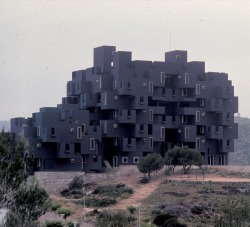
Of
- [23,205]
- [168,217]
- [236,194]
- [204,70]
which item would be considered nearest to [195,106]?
[204,70]

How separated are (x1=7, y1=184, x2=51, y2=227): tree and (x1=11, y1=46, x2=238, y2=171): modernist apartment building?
40999mm

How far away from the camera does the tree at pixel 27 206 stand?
29.6 metres

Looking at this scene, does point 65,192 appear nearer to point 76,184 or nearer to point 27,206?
point 76,184

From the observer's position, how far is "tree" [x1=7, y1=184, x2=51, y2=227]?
2959cm

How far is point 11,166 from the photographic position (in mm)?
28469

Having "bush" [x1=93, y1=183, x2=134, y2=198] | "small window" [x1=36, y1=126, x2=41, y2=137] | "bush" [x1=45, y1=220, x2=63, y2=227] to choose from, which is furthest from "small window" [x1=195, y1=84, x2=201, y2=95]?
"bush" [x1=45, y1=220, x2=63, y2=227]

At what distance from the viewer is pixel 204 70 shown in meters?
82.4

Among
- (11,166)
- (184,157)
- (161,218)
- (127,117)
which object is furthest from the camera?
(127,117)

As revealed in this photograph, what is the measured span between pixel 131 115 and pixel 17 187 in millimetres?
46905

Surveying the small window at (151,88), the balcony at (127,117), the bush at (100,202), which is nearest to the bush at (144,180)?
the bush at (100,202)

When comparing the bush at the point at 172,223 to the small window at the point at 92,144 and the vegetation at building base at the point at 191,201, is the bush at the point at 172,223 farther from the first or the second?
the small window at the point at 92,144

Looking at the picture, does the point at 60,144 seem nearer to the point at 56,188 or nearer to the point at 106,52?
the point at 56,188

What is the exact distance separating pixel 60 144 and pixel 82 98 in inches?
367

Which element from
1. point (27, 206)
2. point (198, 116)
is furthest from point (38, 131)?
point (27, 206)
